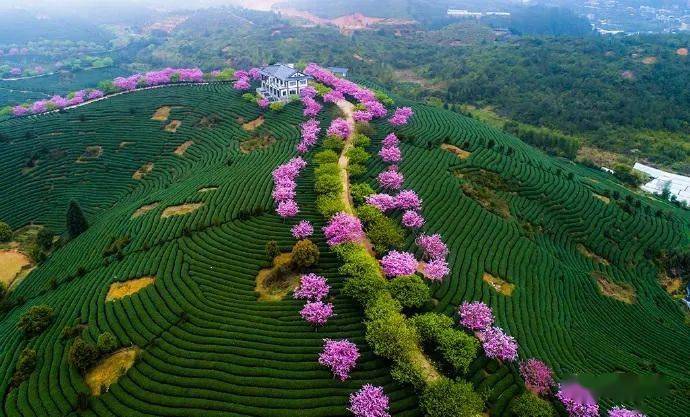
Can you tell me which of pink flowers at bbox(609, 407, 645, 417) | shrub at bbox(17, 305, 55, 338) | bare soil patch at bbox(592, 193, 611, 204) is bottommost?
bare soil patch at bbox(592, 193, 611, 204)

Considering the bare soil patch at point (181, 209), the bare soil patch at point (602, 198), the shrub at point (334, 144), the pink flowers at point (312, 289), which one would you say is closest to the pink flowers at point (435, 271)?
the pink flowers at point (312, 289)

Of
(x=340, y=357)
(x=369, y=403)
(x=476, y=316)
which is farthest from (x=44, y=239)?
(x=476, y=316)

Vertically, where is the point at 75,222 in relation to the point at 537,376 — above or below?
below

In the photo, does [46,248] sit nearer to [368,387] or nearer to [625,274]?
[368,387]

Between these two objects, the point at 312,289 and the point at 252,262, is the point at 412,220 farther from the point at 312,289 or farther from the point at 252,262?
the point at 252,262

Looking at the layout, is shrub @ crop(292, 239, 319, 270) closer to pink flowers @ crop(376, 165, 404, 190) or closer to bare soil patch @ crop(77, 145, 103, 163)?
pink flowers @ crop(376, 165, 404, 190)

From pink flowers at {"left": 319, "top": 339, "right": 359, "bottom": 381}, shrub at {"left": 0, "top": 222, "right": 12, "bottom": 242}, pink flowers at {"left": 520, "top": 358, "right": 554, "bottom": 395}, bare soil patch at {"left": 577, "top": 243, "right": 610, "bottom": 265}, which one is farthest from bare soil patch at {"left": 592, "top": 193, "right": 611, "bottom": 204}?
shrub at {"left": 0, "top": 222, "right": 12, "bottom": 242}
